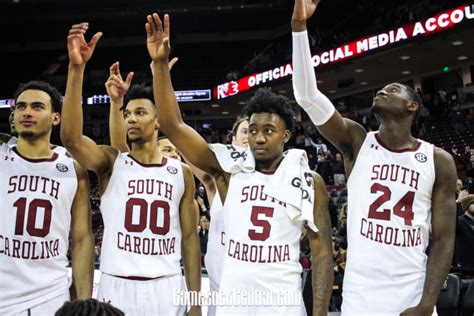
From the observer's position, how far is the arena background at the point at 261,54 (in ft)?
46.6

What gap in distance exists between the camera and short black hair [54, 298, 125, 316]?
1831 mm

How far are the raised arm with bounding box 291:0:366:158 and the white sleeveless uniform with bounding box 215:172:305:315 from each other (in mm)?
469

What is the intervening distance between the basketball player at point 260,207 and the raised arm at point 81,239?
0.68 meters

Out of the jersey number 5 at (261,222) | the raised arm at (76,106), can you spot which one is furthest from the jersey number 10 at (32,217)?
the jersey number 5 at (261,222)

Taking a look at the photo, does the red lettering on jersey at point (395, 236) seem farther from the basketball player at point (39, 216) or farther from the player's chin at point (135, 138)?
the basketball player at point (39, 216)

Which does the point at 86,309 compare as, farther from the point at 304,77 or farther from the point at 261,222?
the point at 304,77

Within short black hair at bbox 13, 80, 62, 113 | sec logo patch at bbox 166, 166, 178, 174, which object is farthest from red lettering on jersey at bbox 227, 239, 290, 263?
short black hair at bbox 13, 80, 62, 113

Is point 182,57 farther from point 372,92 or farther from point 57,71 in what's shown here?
point 372,92

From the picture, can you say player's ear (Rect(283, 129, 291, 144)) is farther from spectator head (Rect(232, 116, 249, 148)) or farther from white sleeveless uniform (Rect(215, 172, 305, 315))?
spectator head (Rect(232, 116, 249, 148))

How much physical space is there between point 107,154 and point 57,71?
920 inches

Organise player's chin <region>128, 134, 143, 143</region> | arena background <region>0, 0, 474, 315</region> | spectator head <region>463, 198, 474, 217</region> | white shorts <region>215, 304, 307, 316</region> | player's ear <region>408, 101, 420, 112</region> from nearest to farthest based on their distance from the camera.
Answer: white shorts <region>215, 304, 307, 316</region> → player's ear <region>408, 101, 420, 112</region> → player's chin <region>128, 134, 143, 143</region> → spectator head <region>463, 198, 474, 217</region> → arena background <region>0, 0, 474, 315</region>

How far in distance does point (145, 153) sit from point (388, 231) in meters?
1.50

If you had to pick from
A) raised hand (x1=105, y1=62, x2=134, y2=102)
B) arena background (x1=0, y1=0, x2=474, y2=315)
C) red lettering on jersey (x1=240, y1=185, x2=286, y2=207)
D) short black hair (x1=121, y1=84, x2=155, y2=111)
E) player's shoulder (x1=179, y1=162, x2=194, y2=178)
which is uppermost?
arena background (x1=0, y1=0, x2=474, y2=315)

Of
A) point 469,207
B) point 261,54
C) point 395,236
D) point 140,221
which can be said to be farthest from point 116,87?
point 261,54
